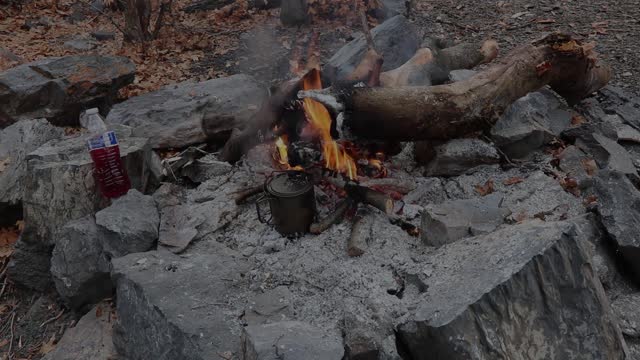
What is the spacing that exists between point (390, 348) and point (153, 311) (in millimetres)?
1432

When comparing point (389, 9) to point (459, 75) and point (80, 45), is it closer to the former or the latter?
point (459, 75)

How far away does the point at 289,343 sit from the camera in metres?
2.62

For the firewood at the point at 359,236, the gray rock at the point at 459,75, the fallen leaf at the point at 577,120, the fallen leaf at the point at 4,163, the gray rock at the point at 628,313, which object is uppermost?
the gray rock at the point at 459,75

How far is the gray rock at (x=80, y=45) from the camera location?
27.0 feet

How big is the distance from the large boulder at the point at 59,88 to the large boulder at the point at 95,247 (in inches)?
104

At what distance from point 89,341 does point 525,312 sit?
2.85 metres

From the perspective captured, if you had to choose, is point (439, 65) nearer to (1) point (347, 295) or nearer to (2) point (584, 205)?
(2) point (584, 205)

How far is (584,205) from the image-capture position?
3627 millimetres

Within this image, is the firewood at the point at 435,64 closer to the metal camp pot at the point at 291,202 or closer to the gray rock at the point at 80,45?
the metal camp pot at the point at 291,202

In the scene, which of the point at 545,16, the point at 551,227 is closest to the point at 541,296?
the point at 551,227

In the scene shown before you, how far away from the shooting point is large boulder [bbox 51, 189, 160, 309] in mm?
3609

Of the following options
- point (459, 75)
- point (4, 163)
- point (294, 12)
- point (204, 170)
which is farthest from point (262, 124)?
point (294, 12)

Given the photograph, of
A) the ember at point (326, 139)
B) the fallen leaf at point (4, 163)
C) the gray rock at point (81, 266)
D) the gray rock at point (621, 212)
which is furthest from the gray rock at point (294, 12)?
the gray rock at point (621, 212)

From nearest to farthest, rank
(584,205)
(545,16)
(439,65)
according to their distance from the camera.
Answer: (584,205) < (439,65) < (545,16)
